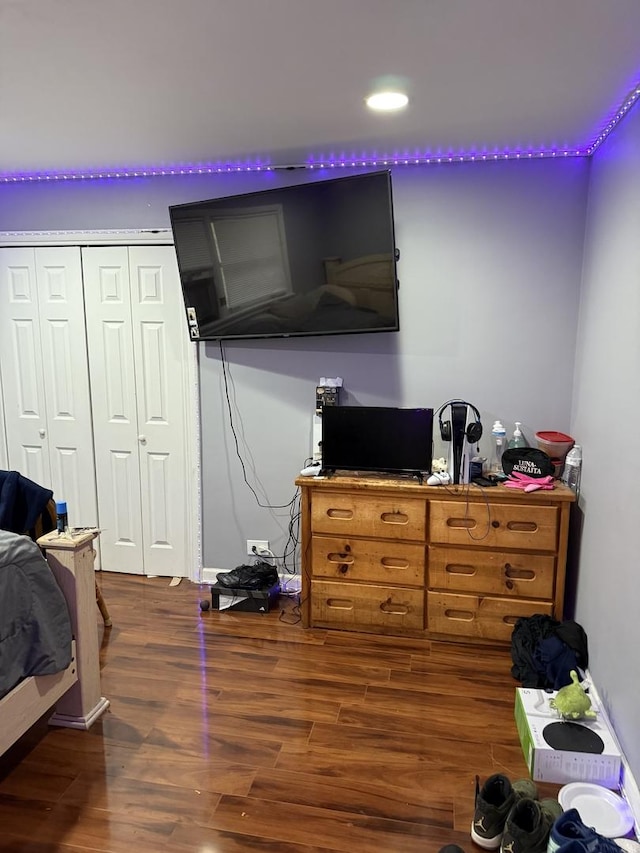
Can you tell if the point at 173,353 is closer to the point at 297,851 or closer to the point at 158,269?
the point at 158,269

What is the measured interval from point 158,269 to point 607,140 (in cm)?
238

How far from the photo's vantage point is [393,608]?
2969 mm

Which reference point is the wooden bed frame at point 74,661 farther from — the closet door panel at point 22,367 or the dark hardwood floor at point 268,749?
the closet door panel at point 22,367

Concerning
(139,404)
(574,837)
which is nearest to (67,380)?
(139,404)

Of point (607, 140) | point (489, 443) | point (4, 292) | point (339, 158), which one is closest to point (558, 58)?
point (607, 140)

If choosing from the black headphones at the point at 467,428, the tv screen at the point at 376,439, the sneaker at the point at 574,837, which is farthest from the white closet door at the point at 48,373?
the sneaker at the point at 574,837

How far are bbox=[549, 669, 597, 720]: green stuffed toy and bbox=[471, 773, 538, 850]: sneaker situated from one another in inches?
16.3

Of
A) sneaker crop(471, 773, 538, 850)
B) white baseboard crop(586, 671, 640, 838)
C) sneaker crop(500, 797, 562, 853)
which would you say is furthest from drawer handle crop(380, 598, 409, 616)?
sneaker crop(500, 797, 562, 853)

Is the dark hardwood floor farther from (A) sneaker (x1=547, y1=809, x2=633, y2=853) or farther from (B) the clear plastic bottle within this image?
(B) the clear plastic bottle

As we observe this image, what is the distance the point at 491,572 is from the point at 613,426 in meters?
0.92

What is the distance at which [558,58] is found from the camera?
1.97m

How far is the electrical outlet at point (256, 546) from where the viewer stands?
3.51m

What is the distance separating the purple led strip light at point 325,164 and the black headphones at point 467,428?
4.05 feet

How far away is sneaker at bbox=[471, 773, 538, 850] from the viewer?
1744mm
